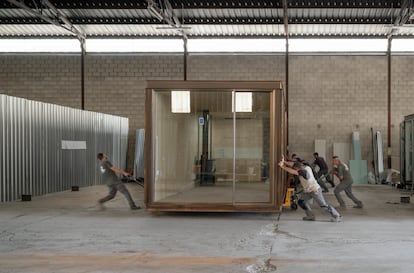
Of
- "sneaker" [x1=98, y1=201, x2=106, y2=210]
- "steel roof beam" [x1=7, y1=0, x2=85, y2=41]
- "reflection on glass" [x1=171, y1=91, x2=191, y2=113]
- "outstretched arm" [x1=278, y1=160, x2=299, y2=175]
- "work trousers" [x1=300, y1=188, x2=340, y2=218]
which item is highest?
"steel roof beam" [x1=7, y1=0, x2=85, y2=41]

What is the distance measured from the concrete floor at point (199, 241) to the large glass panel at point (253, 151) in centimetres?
66

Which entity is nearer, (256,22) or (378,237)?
(378,237)

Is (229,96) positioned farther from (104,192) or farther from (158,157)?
(104,192)

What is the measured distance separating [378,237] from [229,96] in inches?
192

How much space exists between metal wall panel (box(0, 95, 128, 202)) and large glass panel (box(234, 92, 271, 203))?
736 centimetres

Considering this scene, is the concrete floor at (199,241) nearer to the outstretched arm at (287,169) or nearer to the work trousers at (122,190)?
the work trousers at (122,190)

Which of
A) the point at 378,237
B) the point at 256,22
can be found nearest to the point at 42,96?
the point at 256,22

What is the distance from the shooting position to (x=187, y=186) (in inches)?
545

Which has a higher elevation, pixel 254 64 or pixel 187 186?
pixel 254 64

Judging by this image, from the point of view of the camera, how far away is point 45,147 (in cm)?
1853

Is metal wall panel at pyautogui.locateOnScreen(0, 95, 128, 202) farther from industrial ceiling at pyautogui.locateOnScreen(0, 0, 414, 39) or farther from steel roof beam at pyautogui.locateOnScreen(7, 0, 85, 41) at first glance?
industrial ceiling at pyautogui.locateOnScreen(0, 0, 414, 39)

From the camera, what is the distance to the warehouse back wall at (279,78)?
25.7 meters

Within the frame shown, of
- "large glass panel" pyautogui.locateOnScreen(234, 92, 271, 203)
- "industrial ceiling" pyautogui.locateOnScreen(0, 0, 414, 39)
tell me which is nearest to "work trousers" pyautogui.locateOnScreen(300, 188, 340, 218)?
"large glass panel" pyautogui.locateOnScreen(234, 92, 271, 203)

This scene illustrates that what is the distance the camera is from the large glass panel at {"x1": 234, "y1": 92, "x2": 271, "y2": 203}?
42.0 ft
